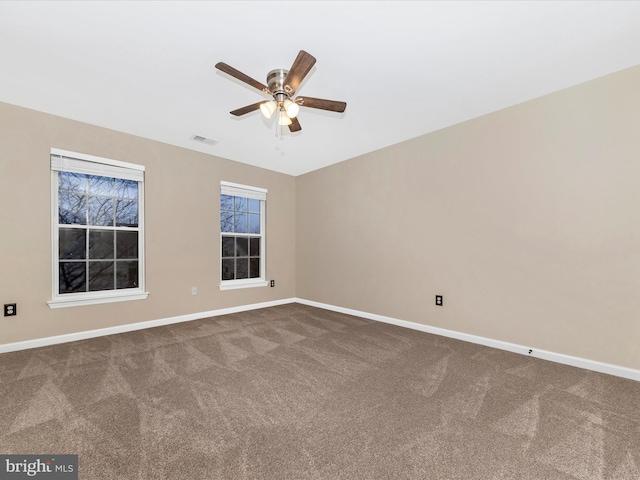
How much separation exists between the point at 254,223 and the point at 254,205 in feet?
1.03

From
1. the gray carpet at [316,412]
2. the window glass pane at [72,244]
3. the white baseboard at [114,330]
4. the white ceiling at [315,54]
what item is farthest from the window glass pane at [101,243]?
the white ceiling at [315,54]

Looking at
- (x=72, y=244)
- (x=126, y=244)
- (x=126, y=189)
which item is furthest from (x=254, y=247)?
(x=72, y=244)

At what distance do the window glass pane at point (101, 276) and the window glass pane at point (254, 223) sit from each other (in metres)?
2.05

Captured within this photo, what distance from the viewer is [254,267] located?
501 centimetres

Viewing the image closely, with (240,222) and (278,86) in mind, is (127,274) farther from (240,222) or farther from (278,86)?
(278,86)

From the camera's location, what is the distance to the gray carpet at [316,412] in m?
1.41

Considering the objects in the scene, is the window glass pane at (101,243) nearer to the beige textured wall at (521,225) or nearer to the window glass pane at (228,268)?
the window glass pane at (228,268)

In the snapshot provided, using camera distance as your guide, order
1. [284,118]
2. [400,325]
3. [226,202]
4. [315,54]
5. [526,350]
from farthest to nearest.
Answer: [226,202] < [400,325] < [526,350] < [284,118] < [315,54]

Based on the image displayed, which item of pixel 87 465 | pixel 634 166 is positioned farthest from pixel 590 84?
pixel 87 465

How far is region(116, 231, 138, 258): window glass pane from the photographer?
3.64 meters

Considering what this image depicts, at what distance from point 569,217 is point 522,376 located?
149 cm

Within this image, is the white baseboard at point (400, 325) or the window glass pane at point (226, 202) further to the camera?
the window glass pane at point (226, 202)

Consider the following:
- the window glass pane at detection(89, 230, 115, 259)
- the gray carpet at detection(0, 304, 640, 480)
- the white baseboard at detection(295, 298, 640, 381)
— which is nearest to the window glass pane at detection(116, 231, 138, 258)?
the window glass pane at detection(89, 230, 115, 259)

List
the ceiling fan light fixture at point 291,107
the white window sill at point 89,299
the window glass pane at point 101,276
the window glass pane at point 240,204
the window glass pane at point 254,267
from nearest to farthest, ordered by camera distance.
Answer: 1. the ceiling fan light fixture at point 291,107
2. the white window sill at point 89,299
3. the window glass pane at point 101,276
4. the window glass pane at point 240,204
5. the window glass pane at point 254,267
